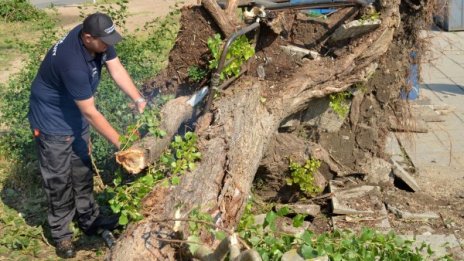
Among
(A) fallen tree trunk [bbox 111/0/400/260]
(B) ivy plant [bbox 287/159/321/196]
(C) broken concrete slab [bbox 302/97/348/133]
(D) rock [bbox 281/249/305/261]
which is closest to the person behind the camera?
(D) rock [bbox 281/249/305/261]

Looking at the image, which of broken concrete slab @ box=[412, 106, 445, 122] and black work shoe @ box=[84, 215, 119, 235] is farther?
broken concrete slab @ box=[412, 106, 445, 122]

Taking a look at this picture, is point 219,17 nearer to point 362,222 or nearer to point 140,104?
point 140,104

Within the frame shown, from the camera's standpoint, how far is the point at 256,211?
627cm

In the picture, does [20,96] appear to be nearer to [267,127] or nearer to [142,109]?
[142,109]

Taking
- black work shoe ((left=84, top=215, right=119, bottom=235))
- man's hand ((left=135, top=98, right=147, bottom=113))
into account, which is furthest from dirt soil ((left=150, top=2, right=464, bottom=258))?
black work shoe ((left=84, top=215, right=119, bottom=235))

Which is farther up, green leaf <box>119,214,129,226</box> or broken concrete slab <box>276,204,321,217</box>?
→ green leaf <box>119,214,129,226</box>

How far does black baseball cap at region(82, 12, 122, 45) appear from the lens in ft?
16.5

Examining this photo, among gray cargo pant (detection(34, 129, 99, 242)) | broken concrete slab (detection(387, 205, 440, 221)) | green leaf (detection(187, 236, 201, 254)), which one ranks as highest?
green leaf (detection(187, 236, 201, 254))

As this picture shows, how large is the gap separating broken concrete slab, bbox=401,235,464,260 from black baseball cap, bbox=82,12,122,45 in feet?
9.34

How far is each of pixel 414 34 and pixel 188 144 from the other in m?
2.83

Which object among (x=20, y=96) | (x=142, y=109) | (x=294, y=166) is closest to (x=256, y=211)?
(x=294, y=166)

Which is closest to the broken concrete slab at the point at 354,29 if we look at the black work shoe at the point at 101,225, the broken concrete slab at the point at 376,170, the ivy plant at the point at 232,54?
the ivy plant at the point at 232,54

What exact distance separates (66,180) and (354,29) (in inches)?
110

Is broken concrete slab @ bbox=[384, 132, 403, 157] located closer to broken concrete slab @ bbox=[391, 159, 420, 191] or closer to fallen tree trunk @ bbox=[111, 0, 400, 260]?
broken concrete slab @ bbox=[391, 159, 420, 191]
